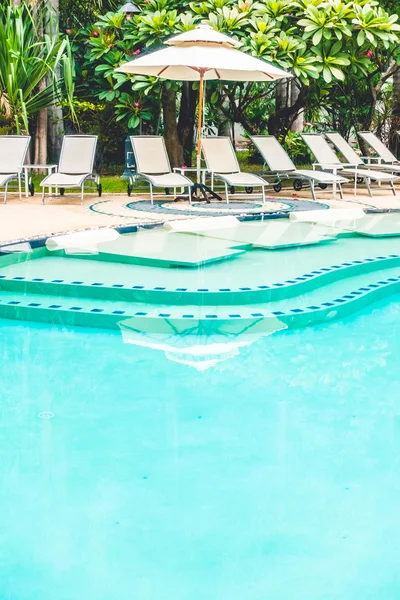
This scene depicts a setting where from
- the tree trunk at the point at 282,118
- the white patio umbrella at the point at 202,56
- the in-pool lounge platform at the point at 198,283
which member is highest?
the white patio umbrella at the point at 202,56

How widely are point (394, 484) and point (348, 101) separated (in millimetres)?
14060

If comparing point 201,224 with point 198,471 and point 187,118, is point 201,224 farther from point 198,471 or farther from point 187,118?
point 187,118

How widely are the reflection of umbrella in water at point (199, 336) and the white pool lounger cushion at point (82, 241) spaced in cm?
202

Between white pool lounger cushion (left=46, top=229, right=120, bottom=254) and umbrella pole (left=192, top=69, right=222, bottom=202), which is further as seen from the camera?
umbrella pole (left=192, top=69, right=222, bottom=202)

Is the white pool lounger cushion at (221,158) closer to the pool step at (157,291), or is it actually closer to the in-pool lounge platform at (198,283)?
the in-pool lounge platform at (198,283)

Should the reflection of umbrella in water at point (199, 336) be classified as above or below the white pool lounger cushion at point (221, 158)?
below

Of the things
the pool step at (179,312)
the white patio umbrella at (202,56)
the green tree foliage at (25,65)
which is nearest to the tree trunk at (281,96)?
the green tree foliage at (25,65)

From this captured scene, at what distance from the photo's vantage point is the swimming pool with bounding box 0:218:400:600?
2.66m

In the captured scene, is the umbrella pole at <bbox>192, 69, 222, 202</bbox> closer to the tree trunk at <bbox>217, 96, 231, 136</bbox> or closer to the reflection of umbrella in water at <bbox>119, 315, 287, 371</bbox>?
the tree trunk at <bbox>217, 96, 231, 136</bbox>

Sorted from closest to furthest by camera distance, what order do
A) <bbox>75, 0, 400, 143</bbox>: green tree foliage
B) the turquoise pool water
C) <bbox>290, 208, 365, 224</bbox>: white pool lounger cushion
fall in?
1. the turquoise pool water
2. <bbox>290, 208, 365, 224</bbox>: white pool lounger cushion
3. <bbox>75, 0, 400, 143</bbox>: green tree foliage

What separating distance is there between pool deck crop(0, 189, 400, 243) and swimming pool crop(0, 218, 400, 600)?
1.88m

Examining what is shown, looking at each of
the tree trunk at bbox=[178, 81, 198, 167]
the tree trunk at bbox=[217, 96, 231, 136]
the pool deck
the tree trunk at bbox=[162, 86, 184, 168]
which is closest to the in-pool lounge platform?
the pool deck

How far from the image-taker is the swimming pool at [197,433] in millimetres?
2662

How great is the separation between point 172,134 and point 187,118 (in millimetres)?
614
